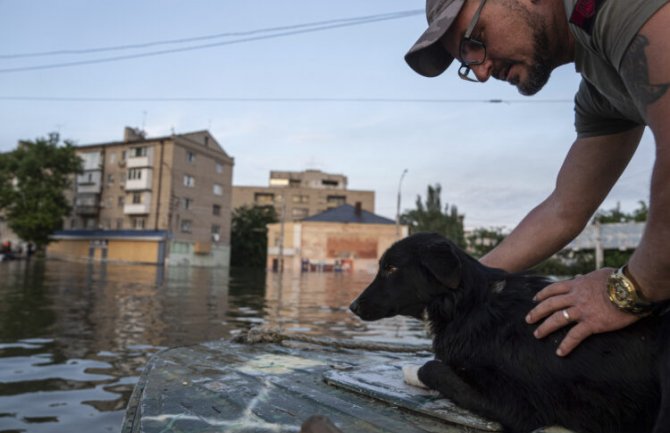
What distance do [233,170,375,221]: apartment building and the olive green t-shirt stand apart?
9500 cm

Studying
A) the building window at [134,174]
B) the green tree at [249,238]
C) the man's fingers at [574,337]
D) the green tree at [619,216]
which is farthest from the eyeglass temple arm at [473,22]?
the green tree at [249,238]

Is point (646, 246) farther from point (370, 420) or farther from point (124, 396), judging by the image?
point (124, 396)

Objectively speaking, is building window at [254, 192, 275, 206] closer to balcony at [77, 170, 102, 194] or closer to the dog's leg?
balcony at [77, 170, 102, 194]

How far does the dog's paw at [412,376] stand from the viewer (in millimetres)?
2595

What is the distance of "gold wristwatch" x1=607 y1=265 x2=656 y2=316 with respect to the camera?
5.70ft

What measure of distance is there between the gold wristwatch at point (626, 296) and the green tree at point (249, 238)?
73.7 m

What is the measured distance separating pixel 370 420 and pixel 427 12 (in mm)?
1750

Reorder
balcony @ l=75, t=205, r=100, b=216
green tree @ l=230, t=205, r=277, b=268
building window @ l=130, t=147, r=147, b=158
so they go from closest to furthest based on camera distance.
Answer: building window @ l=130, t=147, r=147, b=158, balcony @ l=75, t=205, r=100, b=216, green tree @ l=230, t=205, r=277, b=268

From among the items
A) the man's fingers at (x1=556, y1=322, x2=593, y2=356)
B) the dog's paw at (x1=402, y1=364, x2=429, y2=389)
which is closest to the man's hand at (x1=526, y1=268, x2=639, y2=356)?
the man's fingers at (x1=556, y1=322, x2=593, y2=356)

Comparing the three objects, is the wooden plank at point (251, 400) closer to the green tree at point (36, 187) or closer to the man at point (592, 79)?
the man at point (592, 79)

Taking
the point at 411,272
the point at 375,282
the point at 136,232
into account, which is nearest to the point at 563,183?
the point at 411,272

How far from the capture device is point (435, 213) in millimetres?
60438

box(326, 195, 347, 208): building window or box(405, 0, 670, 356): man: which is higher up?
box(326, 195, 347, 208): building window

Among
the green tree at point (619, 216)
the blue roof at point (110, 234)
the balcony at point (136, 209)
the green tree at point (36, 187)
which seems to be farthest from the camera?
the balcony at point (136, 209)
